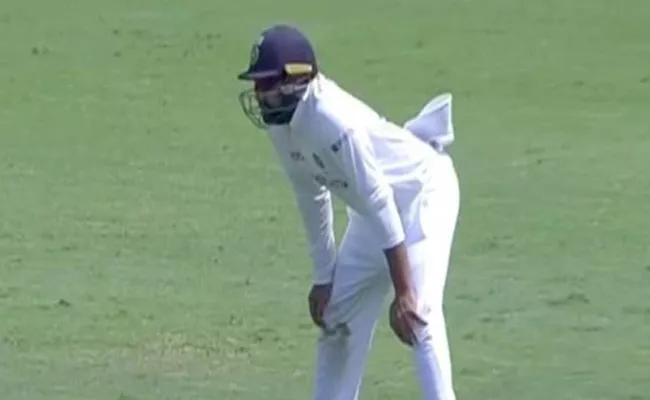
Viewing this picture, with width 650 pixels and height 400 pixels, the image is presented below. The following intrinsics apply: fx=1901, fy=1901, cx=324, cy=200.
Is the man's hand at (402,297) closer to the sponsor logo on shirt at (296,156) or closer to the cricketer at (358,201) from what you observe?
the cricketer at (358,201)

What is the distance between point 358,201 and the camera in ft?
18.9

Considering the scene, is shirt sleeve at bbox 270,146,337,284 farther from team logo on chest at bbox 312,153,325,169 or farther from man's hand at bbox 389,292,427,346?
man's hand at bbox 389,292,427,346

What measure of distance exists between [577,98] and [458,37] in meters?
2.56

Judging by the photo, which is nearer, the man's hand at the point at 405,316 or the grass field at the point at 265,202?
the man's hand at the point at 405,316

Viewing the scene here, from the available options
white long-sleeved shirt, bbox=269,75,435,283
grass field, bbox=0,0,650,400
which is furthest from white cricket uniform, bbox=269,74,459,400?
grass field, bbox=0,0,650,400

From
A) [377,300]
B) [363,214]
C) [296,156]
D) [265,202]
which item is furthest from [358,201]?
[265,202]

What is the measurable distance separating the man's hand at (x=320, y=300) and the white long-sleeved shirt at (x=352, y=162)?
0.70ft

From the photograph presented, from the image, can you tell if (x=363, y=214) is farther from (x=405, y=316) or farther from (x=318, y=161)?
(x=405, y=316)

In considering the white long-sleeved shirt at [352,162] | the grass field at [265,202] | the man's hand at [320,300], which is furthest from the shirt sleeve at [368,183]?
the grass field at [265,202]

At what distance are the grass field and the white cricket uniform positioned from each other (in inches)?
34.7

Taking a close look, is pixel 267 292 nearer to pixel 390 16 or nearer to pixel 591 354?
pixel 591 354

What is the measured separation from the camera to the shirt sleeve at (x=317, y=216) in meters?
6.05

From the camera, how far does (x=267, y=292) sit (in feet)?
28.2

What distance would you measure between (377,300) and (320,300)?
189mm
